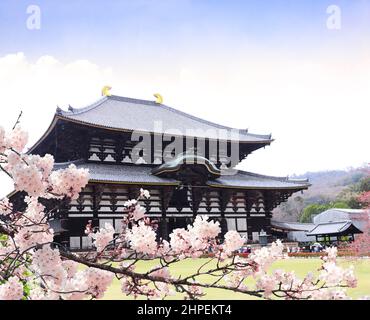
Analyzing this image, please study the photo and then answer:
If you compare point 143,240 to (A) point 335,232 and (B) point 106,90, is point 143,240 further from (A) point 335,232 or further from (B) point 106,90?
(A) point 335,232

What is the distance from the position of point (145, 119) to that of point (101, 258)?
21.1m

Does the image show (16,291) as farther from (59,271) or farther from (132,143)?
(132,143)

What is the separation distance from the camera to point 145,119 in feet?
78.8

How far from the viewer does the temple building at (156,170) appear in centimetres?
1923

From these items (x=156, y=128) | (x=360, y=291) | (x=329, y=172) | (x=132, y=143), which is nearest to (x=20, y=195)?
(x=132, y=143)

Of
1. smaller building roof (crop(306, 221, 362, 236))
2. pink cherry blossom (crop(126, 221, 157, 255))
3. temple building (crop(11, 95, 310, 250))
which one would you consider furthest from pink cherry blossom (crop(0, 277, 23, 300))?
smaller building roof (crop(306, 221, 362, 236))

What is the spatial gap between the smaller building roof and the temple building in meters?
11.3

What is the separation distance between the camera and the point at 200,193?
71.8 ft

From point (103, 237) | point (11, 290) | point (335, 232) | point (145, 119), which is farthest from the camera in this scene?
point (335, 232)

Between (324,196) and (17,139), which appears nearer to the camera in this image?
(17,139)

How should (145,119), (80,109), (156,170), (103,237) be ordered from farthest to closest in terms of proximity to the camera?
(145,119) < (80,109) < (156,170) < (103,237)

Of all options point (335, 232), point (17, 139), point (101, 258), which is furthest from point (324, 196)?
point (17, 139)

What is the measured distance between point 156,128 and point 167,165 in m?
3.04

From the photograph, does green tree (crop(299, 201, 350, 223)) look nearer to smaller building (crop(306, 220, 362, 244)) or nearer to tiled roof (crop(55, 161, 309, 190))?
smaller building (crop(306, 220, 362, 244))
